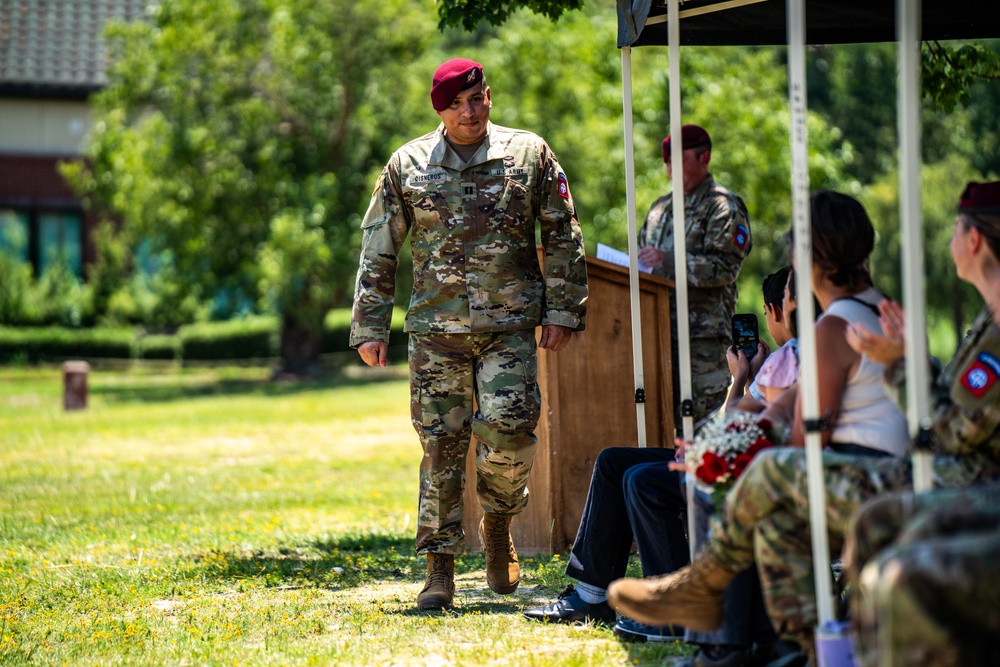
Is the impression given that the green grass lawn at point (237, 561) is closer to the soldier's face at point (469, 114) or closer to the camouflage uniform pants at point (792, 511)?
the camouflage uniform pants at point (792, 511)

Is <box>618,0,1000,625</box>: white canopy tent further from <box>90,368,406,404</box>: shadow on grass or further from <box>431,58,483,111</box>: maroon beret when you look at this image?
<box>90,368,406,404</box>: shadow on grass

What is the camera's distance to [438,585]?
5.88 meters

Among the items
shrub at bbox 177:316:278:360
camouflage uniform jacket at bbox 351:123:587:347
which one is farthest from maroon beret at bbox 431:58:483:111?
shrub at bbox 177:316:278:360

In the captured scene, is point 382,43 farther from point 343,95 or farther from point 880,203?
point 880,203

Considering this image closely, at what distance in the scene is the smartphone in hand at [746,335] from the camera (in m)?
5.27

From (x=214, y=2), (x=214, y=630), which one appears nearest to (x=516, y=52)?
(x=214, y=2)

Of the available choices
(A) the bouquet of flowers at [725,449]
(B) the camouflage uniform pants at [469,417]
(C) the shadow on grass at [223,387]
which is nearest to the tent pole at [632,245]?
(B) the camouflage uniform pants at [469,417]

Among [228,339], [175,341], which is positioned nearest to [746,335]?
[228,339]

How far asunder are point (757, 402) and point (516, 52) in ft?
69.2

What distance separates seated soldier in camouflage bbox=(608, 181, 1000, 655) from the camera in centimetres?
353

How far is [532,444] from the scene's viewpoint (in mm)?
5969

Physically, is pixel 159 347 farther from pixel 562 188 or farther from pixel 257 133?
pixel 562 188

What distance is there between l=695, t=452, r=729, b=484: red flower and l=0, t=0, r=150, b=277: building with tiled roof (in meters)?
27.9

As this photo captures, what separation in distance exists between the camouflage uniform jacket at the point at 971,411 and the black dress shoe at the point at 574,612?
2084 millimetres
